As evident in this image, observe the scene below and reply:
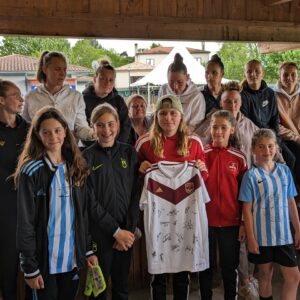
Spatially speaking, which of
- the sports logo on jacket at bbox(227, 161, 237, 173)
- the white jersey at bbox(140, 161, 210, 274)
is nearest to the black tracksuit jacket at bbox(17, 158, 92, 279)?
the white jersey at bbox(140, 161, 210, 274)

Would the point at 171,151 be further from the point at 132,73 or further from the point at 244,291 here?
the point at 132,73

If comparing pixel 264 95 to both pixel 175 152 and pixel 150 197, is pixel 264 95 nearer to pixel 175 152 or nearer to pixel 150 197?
pixel 175 152

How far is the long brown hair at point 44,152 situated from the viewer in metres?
2.07

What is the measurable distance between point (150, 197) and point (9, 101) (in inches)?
40.7

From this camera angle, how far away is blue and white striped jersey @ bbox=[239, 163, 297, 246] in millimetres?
2441

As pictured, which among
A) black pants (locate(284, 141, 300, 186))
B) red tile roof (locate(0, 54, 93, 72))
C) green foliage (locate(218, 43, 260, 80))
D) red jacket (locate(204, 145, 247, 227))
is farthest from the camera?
green foliage (locate(218, 43, 260, 80))

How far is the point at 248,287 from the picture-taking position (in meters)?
2.84

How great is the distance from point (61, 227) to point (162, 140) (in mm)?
816

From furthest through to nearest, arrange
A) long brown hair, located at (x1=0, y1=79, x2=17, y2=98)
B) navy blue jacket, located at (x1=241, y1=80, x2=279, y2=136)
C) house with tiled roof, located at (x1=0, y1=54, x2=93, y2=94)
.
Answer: house with tiled roof, located at (x1=0, y1=54, x2=93, y2=94) → navy blue jacket, located at (x1=241, y1=80, x2=279, y2=136) → long brown hair, located at (x1=0, y1=79, x2=17, y2=98)

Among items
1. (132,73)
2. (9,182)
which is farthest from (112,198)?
(132,73)

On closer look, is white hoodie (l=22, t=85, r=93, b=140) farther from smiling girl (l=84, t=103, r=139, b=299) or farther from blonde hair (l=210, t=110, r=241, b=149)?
blonde hair (l=210, t=110, r=241, b=149)

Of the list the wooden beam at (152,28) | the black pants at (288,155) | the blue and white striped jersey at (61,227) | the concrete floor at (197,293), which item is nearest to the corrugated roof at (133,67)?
the wooden beam at (152,28)

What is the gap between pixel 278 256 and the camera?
8.07 feet

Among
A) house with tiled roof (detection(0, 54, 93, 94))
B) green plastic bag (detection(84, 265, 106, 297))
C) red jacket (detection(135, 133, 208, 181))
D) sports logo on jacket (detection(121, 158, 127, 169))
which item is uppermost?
house with tiled roof (detection(0, 54, 93, 94))
